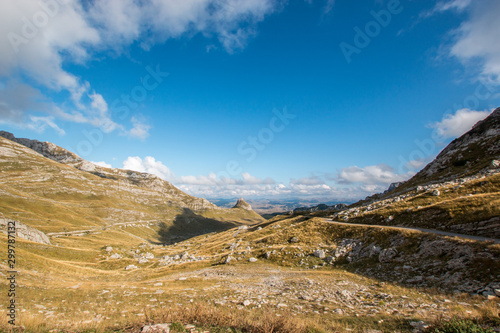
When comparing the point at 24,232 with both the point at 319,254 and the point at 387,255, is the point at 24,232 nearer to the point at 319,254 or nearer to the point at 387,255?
the point at 319,254

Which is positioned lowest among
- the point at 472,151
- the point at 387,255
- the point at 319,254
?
the point at 319,254

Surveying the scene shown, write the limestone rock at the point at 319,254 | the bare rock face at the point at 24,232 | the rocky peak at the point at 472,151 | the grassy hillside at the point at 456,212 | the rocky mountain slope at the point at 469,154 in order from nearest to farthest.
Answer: the grassy hillside at the point at 456,212 < the limestone rock at the point at 319,254 < the bare rock face at the point at 24,232 < the rocky mountain slope at the point at 469,154 < the rocky peak at the point at 472,151

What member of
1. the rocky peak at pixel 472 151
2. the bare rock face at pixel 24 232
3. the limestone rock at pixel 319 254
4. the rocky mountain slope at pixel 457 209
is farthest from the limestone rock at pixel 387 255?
the bare rock face at pixel 24 232

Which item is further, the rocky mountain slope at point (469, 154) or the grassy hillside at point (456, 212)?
the rocky mountain slope at point (469, 154)

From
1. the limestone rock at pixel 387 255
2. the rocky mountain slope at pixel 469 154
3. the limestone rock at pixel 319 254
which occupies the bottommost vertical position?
the limestone rock at pixel 319 254

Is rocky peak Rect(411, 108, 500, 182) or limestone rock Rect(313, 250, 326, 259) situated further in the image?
rocky peak Rect(411, 108, 500, 182)

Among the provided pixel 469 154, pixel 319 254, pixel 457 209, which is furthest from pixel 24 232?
pixel 469 154

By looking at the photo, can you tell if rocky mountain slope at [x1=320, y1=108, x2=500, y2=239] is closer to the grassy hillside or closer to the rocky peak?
the grassy hillside

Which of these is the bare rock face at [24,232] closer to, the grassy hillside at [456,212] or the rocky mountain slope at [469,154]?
the grassy hillside at [456,212]

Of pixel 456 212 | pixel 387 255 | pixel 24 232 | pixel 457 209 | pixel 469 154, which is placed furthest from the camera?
pixel 469 154

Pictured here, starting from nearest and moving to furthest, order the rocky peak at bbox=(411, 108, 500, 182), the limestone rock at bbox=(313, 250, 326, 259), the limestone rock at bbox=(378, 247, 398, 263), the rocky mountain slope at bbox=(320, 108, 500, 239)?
the rocky mountain slope at bbox=(320, 108, 500, 239) < the limestone rock at bbox=(378, 247, 398, 263) < the limestone rock at bbox=(313, 250, 326, 259) < the rocky peak at bbox=(411, 108, 500, 182)

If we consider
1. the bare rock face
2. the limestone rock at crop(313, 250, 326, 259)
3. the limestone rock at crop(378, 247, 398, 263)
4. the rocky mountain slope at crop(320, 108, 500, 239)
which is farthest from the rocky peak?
the bare rock face

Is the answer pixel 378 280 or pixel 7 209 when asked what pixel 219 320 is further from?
pixel 7 209

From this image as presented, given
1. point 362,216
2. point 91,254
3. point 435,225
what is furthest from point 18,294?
point 91,254
